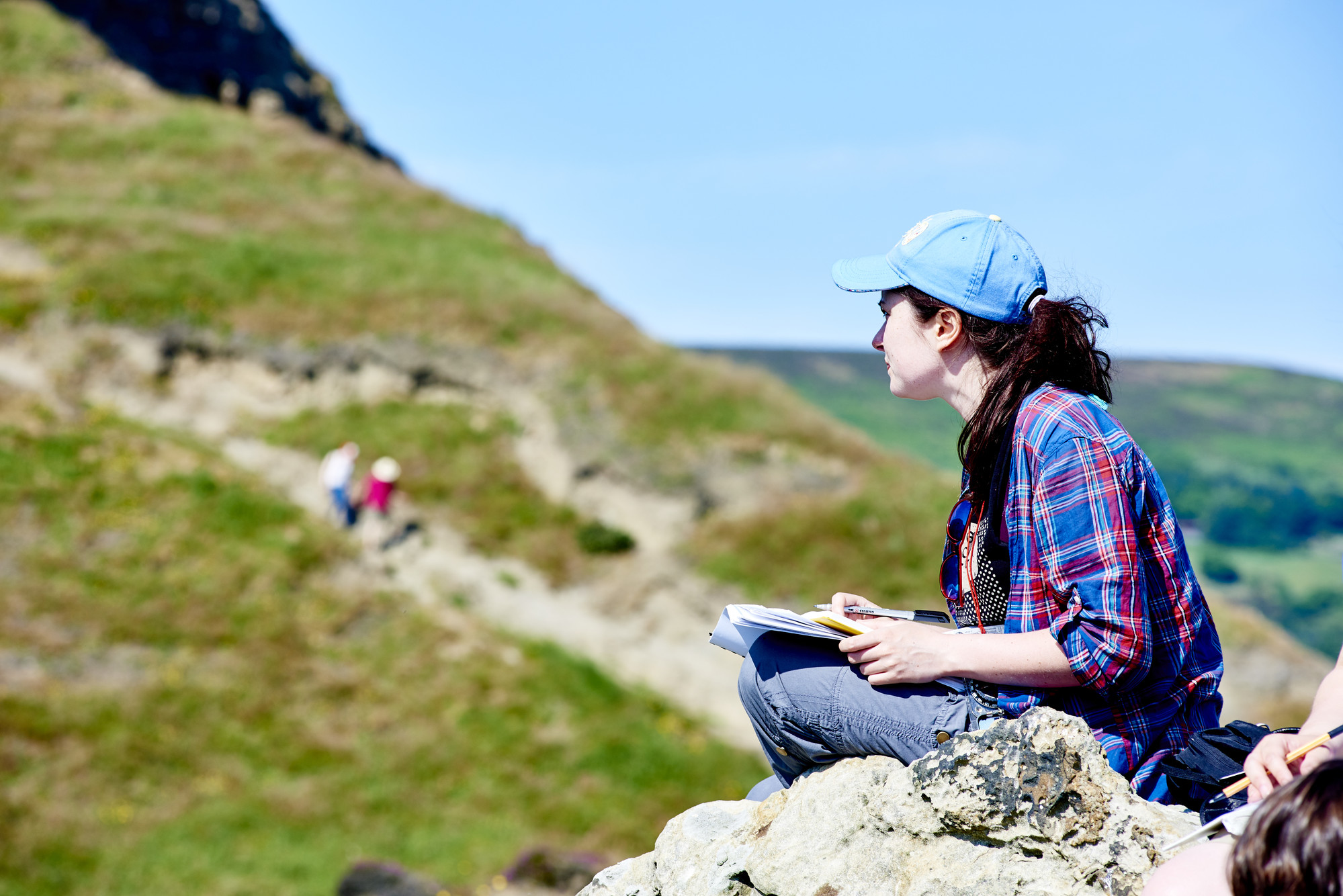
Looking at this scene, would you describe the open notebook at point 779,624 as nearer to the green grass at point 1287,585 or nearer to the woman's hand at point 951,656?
the woman's hand at point 951,656

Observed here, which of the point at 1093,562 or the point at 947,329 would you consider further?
the point at 947,329

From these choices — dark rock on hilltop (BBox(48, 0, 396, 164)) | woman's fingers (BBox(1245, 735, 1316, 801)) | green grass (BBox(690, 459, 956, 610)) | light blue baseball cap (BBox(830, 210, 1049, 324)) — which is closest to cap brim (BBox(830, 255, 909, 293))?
light blue baseball cap (BBox(830, 210, 1049, 324))

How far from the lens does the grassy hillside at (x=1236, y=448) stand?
81.3 m

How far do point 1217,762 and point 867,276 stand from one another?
2.10 metres

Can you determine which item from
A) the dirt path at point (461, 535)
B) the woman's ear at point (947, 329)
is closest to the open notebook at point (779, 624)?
the woman's ear at point (947, 329)

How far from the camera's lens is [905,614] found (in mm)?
4035

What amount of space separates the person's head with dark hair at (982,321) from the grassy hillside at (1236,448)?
70.1 m

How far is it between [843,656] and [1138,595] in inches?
44.6

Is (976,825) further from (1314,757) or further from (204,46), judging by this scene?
(204,46)

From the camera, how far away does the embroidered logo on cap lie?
368 centimetres

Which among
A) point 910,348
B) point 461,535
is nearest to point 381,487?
point 461,535

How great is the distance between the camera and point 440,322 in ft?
109

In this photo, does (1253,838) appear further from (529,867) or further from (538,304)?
(538,304)

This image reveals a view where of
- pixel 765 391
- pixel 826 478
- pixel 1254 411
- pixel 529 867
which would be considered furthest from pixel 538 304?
pixel 1254 411
